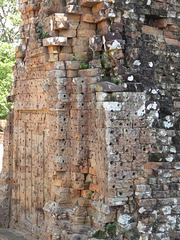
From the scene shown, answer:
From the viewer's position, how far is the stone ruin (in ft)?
32.6

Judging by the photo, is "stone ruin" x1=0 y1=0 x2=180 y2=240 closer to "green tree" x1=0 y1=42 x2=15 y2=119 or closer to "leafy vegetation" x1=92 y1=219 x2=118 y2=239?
"leafy vegetation" x1=92 y1=219 x2=118 y2=239

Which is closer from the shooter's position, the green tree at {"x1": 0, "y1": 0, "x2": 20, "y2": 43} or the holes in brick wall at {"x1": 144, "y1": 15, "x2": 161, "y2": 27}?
the holes in brick wall at {"x1": 144, "y1": 15, "x2": 161, "y2": 27}

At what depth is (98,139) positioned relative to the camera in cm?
1020

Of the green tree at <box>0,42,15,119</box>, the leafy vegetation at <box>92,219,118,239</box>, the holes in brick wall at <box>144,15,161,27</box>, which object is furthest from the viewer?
the green tree at <box>0,42,15,119</box>

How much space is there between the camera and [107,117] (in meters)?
9.80

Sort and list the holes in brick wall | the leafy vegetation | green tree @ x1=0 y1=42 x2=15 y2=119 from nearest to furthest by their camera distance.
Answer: the leafy vegetation, the holes in brick wall, green tree @ x1=0 y1=42 x2=15 y2=119

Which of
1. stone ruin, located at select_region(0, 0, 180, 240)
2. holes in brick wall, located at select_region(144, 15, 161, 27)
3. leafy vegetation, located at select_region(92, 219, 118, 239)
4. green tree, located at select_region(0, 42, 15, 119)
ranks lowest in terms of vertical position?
leafy vegetation, located at select_region(92, 219, 118, 239)

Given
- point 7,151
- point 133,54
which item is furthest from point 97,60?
point 7,151

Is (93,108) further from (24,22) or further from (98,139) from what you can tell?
(24,22)

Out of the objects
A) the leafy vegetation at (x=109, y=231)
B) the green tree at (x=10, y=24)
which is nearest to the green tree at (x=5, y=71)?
the green tree at (x=10, y=24)

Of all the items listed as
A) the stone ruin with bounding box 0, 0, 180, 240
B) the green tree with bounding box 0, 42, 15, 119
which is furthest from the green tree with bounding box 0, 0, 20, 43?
the stone ruin with bounding box 0, 0, 180, 240

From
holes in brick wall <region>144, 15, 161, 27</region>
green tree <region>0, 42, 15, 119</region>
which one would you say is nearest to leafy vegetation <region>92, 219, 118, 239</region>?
holes in brick wall <region>144, 15, 161, 27</region>

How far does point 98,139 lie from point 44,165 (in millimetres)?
2366

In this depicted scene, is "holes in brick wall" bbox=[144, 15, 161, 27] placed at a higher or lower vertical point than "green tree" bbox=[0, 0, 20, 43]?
lower
